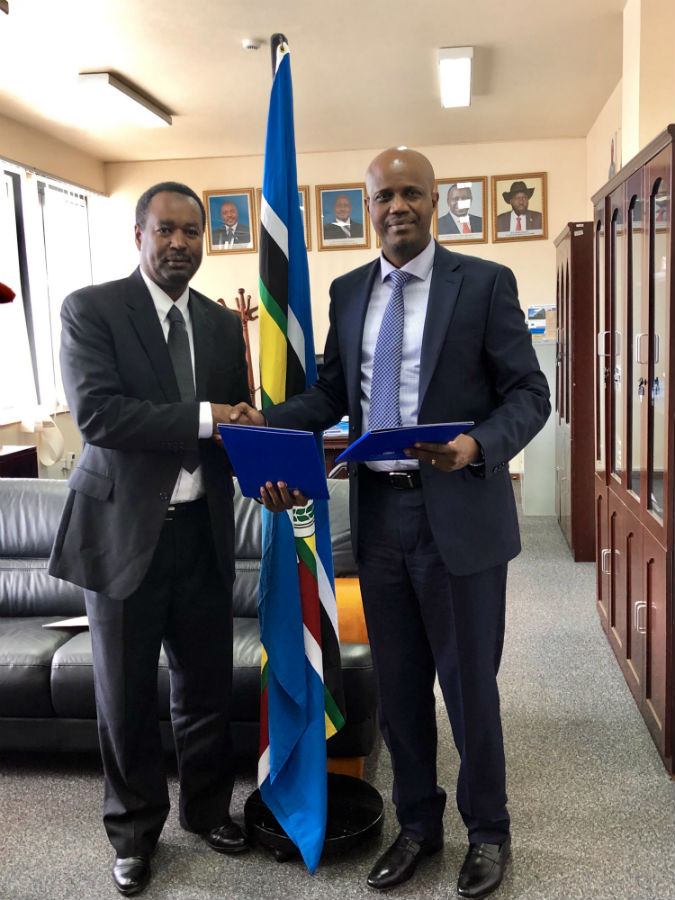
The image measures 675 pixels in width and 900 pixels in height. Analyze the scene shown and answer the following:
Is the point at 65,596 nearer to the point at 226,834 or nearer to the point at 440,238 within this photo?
the point at 226,834

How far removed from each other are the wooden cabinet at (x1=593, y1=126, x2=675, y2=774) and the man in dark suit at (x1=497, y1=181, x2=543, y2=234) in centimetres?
424

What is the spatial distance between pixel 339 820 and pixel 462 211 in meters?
6.57

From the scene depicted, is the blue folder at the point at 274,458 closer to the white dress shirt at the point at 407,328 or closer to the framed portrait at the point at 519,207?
the white dress shirt at the point at 407,328

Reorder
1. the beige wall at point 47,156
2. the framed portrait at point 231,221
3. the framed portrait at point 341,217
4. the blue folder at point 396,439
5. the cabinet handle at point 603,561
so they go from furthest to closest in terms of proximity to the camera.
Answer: the framed portrait at point 231,221, the framed portrait at point 341,217, the beige wall at point 47,156, the cabinet handle at point 603,561, the blue folder at point 396,439

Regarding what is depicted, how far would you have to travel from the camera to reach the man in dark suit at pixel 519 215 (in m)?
7.73

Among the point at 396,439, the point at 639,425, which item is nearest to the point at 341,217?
the point at 639,425

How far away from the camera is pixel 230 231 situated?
8.09 m

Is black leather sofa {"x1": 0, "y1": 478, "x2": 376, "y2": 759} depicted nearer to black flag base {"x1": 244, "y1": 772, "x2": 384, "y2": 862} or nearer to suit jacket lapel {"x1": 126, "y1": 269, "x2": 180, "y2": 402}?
black flag base {"x1": 244, "y1": 772, "x2": 384, "y2": 862}

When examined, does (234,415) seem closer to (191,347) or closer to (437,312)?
(191,347)

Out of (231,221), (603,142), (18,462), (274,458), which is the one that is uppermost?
(603,142)

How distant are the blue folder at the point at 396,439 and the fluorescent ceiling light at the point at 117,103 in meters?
4.51

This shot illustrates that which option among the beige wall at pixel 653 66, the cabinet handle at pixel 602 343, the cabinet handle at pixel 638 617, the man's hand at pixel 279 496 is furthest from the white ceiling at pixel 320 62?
the man's hand at pixel 279 496

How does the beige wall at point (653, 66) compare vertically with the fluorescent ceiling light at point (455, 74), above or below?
below

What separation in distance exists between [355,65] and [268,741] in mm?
4408
